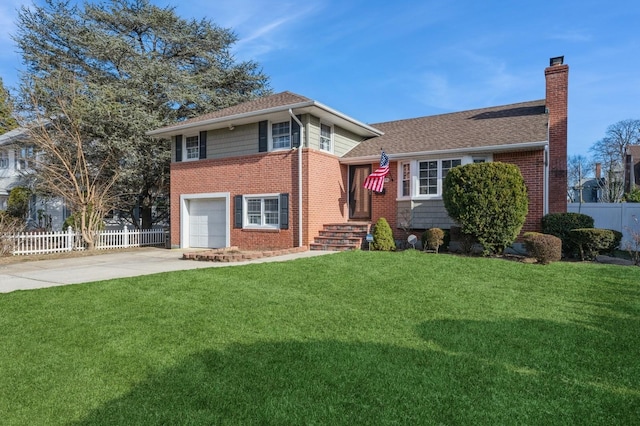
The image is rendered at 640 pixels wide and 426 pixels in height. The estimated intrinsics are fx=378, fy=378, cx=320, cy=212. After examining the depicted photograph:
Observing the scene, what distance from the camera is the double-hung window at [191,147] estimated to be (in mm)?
15459

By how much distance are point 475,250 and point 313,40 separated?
29.4 ft

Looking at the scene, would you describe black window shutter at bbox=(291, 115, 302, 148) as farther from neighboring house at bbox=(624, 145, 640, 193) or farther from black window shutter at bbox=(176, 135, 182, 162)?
neighboring house at bbox=(624, 145, 640, 193)

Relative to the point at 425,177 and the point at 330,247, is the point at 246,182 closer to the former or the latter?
the point at 330,247

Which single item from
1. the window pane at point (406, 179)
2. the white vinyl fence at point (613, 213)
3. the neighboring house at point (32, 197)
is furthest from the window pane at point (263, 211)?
the neighboring house at point (32, 197)

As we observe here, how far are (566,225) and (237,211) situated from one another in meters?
10.3

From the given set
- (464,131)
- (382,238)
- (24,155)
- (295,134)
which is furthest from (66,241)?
(464,131)

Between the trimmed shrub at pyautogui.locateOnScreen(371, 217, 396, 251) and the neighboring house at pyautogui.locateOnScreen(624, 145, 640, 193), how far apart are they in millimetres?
31443

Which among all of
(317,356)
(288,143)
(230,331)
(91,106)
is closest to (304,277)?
(230,331)

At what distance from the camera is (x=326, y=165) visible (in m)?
13.2

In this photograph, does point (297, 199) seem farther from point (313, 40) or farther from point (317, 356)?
point (317, 356)

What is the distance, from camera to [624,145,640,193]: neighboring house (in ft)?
107

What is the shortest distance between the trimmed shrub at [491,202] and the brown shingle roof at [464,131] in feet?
7.07

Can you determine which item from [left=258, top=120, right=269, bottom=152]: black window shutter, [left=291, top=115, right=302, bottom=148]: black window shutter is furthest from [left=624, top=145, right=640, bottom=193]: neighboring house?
[left=258, top=120, right=269, bottom=152]: black window shutter

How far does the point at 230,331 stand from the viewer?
434 cm
